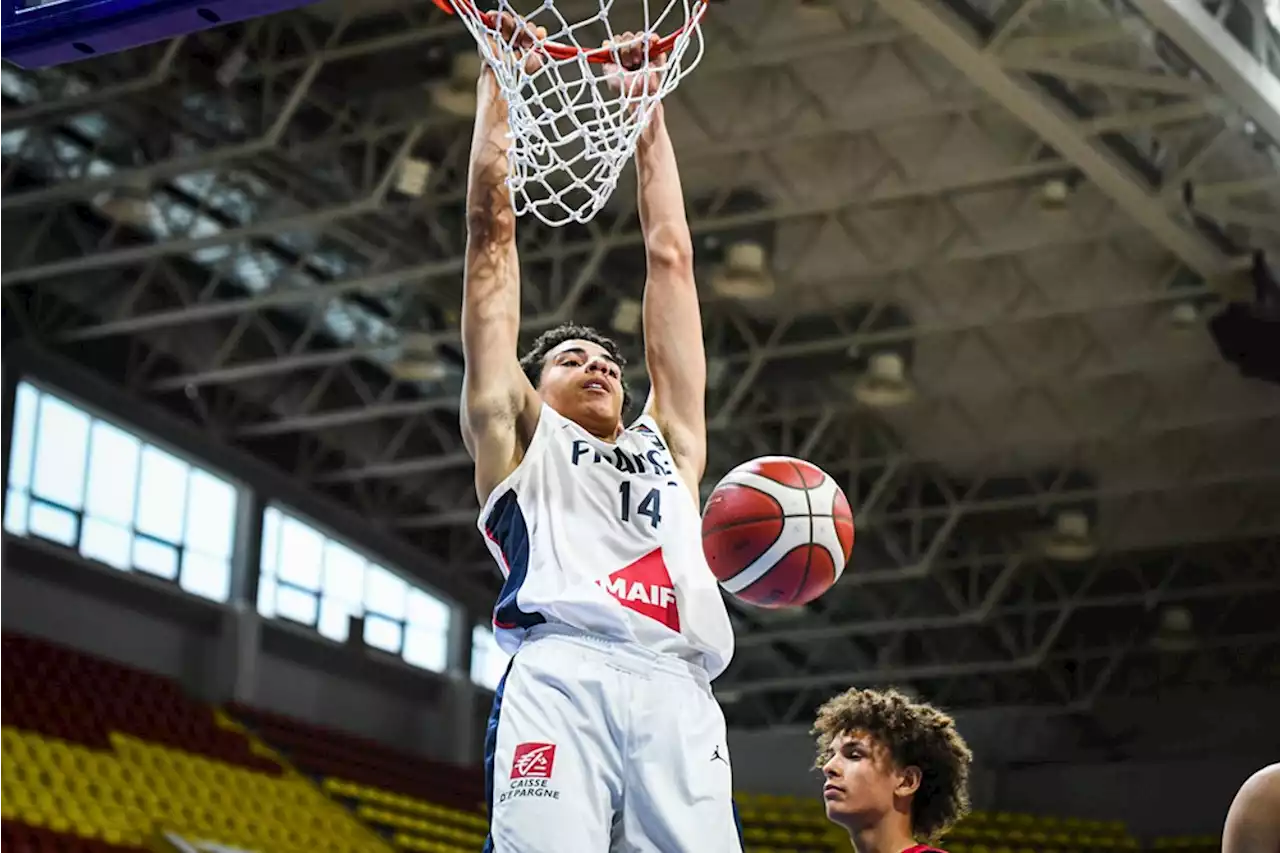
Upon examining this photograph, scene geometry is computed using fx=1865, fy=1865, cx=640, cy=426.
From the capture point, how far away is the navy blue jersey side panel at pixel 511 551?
4.40m

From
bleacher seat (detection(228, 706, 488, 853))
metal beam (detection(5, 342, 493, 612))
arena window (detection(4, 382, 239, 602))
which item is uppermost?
metal beam (detection(5, 342, 493, 612))

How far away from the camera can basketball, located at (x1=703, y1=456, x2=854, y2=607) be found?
204 inches

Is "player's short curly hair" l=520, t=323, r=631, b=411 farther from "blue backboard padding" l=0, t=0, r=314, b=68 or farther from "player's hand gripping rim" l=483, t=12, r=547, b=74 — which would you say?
"blue backboard padding" l=0, t=0, r=314, b=68

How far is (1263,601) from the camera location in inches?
987

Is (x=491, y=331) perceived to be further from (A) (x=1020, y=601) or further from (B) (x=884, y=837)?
(A) (x=1020, y=601)

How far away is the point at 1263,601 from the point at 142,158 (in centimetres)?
1600

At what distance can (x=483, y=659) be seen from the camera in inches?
1017

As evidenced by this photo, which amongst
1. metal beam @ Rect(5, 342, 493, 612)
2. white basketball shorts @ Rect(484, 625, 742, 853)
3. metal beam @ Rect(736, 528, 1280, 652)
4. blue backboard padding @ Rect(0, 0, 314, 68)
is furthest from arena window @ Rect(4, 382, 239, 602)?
white basketball shorts @ Rect(484, 625, 742, 853)

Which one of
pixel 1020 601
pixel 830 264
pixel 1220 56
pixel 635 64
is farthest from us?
pixel 1020 601

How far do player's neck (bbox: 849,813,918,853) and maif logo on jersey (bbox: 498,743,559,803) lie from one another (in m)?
0.82

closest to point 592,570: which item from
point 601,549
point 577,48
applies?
point 601,549

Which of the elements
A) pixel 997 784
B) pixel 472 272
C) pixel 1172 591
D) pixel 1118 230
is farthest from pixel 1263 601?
pixel 472 272

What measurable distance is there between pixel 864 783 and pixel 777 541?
2.84 ft

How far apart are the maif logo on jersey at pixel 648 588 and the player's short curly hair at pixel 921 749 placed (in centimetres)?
54
